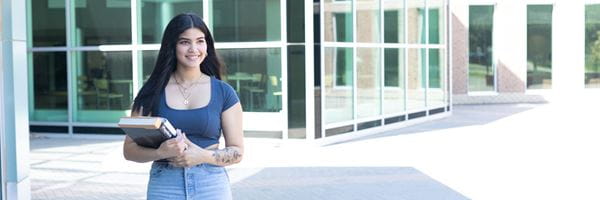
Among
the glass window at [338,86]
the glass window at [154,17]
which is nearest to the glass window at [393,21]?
the glass window at [338,86]

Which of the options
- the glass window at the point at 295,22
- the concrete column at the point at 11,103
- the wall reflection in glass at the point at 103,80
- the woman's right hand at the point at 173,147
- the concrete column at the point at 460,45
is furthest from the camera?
the concrete column at the point at 460,45

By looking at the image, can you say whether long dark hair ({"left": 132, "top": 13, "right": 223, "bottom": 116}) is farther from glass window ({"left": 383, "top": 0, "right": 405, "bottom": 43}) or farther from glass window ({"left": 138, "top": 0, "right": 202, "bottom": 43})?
glass window ({"left": 383, "top": 0, "right": 405, "bottom": 43})

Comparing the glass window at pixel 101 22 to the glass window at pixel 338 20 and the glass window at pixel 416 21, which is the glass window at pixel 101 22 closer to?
the glass window at pixel 338 20

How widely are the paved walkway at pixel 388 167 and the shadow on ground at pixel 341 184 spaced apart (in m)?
0.01

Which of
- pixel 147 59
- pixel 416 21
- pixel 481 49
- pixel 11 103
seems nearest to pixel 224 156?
pixel 11 103

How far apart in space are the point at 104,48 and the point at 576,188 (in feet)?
30.8

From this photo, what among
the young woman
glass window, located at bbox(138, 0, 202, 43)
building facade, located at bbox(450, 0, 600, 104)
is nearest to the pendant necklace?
the young woman

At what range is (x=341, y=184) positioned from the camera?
965 centimetres

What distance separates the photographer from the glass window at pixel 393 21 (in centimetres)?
1734

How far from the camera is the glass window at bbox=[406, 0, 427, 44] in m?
18.7

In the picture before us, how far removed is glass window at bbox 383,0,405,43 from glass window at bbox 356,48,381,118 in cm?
76

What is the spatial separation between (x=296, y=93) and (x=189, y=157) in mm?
11171

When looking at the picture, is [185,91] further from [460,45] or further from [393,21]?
[460,45]

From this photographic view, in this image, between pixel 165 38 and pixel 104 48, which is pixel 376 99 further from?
pixel 165 38
